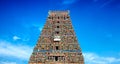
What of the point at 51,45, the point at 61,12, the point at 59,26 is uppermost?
the point at 61,12

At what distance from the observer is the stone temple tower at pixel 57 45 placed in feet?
140

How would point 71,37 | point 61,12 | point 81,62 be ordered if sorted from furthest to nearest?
point 61,12 → point 71,37 → point 81,62

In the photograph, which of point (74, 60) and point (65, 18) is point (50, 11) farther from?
point (74, 60)

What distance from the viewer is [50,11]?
48.9 metres

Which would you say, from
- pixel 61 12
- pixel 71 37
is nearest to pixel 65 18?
pixel 61 12

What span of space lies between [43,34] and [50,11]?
18.8 ft

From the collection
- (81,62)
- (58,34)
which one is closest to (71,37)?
(58,34)

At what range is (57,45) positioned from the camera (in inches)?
1742

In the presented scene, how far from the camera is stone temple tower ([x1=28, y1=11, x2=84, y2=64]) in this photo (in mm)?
42781

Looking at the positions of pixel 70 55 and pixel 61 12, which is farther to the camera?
pixel 61 12

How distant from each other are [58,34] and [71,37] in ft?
8.21

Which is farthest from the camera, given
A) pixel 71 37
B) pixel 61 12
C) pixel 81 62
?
pixel 61 12

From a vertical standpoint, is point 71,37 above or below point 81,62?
above

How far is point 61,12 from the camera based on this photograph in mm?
48812
